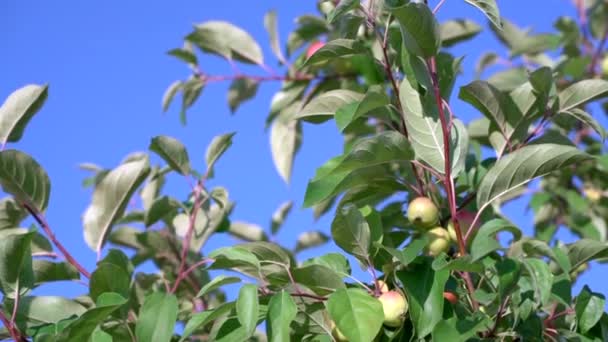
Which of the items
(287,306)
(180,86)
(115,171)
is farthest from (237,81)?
(287,306)

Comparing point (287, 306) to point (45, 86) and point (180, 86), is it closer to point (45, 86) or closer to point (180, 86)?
point (45, 86)

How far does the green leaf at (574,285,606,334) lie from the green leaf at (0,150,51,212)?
3.45ft

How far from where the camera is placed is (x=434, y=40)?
4.54 ft

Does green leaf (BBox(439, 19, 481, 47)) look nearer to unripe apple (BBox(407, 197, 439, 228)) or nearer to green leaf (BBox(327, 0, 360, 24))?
unripe apple (BBox(407, 197, 439, 228))

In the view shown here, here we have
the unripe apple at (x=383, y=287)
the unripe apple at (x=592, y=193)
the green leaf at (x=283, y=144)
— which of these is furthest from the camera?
the unripe apple at (x=592, y=193)

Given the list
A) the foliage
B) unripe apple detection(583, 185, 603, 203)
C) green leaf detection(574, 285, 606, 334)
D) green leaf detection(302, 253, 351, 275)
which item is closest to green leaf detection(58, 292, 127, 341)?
the foliage

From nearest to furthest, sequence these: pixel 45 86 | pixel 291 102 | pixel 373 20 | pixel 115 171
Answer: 1. pixel 373 20
2. pixel 45 86
3. pixel 115 171
4. pixel 291 102

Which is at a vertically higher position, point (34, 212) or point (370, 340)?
point (34, 212)

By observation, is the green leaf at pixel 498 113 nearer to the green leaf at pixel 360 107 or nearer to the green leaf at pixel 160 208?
the green leaf at pixel 360 107

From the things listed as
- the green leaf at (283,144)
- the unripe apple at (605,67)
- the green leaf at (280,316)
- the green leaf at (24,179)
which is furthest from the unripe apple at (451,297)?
the unripe apple at (605,67)

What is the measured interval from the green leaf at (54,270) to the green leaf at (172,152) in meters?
0.45

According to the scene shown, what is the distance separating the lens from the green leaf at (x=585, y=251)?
57.9 inches

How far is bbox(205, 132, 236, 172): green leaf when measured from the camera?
A: 2119 mm

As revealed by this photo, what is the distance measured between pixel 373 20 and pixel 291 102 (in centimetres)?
146
